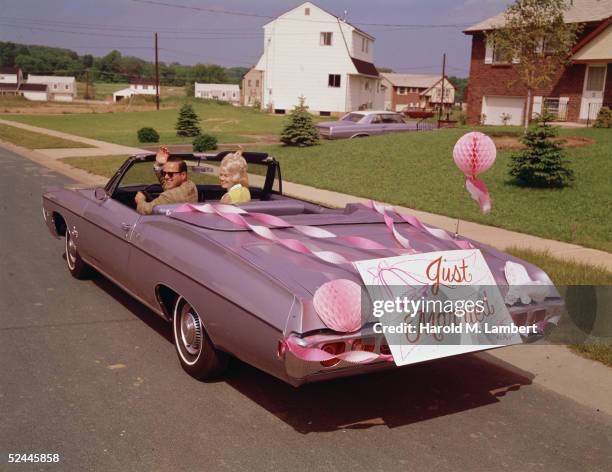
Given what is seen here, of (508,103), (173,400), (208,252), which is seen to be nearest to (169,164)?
(208,252)

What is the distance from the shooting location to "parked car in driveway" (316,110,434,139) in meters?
23.6

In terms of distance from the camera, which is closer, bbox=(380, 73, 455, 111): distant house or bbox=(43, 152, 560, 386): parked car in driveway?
bbox=(43, 152, 560, 386): parked car in driveway

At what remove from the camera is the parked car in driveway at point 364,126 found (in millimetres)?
23562

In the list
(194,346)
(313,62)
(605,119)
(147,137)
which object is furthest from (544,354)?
(313,62)

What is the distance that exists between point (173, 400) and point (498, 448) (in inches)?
76.8

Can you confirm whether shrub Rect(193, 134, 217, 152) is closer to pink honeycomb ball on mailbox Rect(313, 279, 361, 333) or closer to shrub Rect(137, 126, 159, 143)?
shrub Rect(137, 126, 159, 143)

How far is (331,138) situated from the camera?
77.3 feet

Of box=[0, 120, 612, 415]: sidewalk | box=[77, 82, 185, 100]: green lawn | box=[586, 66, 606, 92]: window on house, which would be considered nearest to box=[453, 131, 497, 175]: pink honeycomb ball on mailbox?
box=[0, 120, 612, 415]: sidewalk

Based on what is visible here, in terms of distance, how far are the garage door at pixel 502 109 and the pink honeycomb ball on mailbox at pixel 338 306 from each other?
31678 mm

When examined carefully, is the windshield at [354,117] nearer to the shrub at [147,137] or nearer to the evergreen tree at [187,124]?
the shrub at [147,137]

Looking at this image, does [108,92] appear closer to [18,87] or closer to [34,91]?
[34,91]

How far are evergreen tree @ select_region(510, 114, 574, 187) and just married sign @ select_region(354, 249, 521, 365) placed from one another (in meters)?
9.71

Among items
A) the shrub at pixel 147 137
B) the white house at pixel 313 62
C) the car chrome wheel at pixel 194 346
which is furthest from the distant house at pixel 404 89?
the car chrome wheel at pixel 194 346

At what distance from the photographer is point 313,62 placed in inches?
2162
